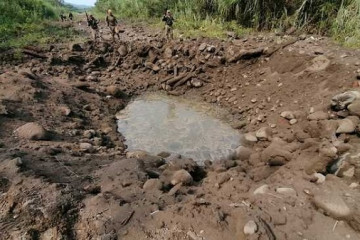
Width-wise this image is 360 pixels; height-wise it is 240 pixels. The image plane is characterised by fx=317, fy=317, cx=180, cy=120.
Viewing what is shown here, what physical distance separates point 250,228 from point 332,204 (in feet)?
2.90

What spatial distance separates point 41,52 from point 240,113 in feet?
18.5

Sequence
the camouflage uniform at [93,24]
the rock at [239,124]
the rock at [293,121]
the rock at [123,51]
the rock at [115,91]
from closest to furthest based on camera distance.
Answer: the rock at [293,121]
the rock at [239,124]
the rock at [115,91]
the rock at [123,51]
the camouflage uniform at [93,24]

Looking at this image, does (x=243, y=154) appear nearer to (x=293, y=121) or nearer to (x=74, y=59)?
(x=293, y=121)

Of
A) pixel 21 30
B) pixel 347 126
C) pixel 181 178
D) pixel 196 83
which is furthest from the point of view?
pixel 21 30

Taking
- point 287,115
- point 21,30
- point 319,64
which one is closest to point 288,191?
point 287,115

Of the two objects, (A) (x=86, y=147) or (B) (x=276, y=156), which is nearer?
(B) (x=276, y=156)

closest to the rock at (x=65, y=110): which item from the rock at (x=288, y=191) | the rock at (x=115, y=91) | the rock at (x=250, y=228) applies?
the rock at (x=115, y=91)

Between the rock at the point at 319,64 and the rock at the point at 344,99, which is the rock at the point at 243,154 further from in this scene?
the rock at the point at 319,64

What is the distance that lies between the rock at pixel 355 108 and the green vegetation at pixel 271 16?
117 inches

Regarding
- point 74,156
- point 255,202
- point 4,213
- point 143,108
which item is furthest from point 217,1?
point 4,213

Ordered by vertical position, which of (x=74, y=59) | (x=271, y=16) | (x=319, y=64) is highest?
(x=271, y=16)

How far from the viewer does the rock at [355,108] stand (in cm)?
422

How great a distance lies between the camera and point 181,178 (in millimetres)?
3680

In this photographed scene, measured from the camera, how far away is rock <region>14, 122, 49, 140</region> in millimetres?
4535
